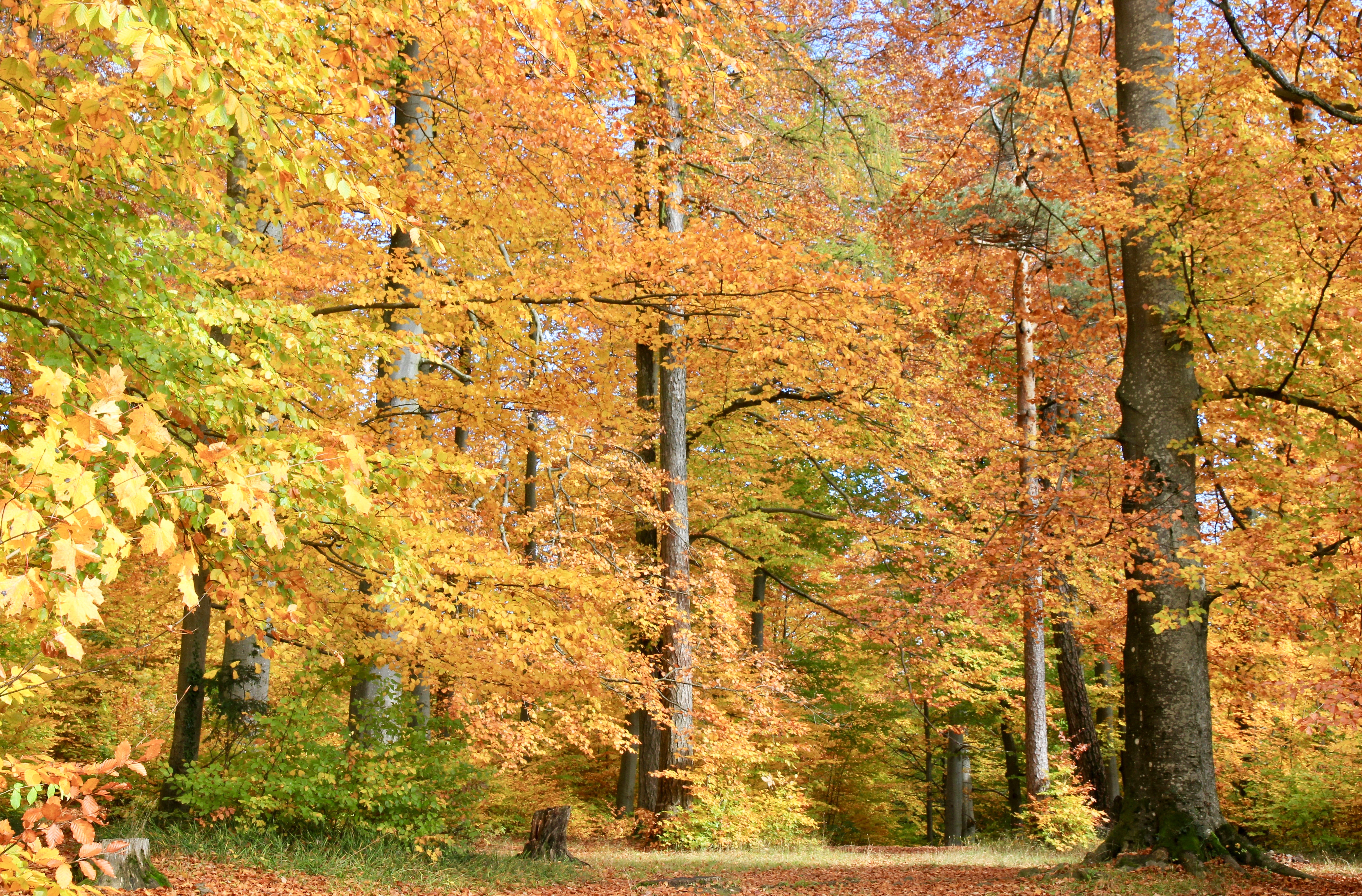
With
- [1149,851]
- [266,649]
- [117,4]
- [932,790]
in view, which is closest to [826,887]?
[1149,851]

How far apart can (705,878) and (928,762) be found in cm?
1422

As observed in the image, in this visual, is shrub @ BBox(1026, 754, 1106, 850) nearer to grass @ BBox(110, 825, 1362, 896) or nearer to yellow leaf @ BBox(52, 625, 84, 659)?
grass @ BBox(110, 825, 1362, 896)

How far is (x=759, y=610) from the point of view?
56.5ft

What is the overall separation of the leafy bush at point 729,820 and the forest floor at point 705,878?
96cm

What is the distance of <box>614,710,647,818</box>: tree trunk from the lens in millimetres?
14844

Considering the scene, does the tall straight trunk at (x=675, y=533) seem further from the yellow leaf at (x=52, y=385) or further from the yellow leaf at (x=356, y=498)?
the yellow leaf at (x=52, y=385)

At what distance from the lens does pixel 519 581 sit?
7664mm

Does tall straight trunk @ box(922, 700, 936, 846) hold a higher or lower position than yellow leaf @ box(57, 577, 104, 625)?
lower

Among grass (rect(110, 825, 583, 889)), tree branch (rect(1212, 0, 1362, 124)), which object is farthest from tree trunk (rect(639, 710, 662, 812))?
tree branch (rect(1212, 0, 1362, 124))

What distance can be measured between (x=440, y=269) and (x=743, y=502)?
23.1ft

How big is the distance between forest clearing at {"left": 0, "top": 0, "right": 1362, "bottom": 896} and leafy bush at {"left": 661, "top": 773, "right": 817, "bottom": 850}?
0.23 feet

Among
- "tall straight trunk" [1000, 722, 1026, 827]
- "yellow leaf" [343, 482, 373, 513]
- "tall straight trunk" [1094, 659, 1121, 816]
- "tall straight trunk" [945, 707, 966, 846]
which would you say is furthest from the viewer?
"tall straight trunk" [1000, 722, 1026, 827]

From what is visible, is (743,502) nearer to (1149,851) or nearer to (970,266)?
(970,266)

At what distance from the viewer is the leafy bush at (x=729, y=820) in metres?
11.3
